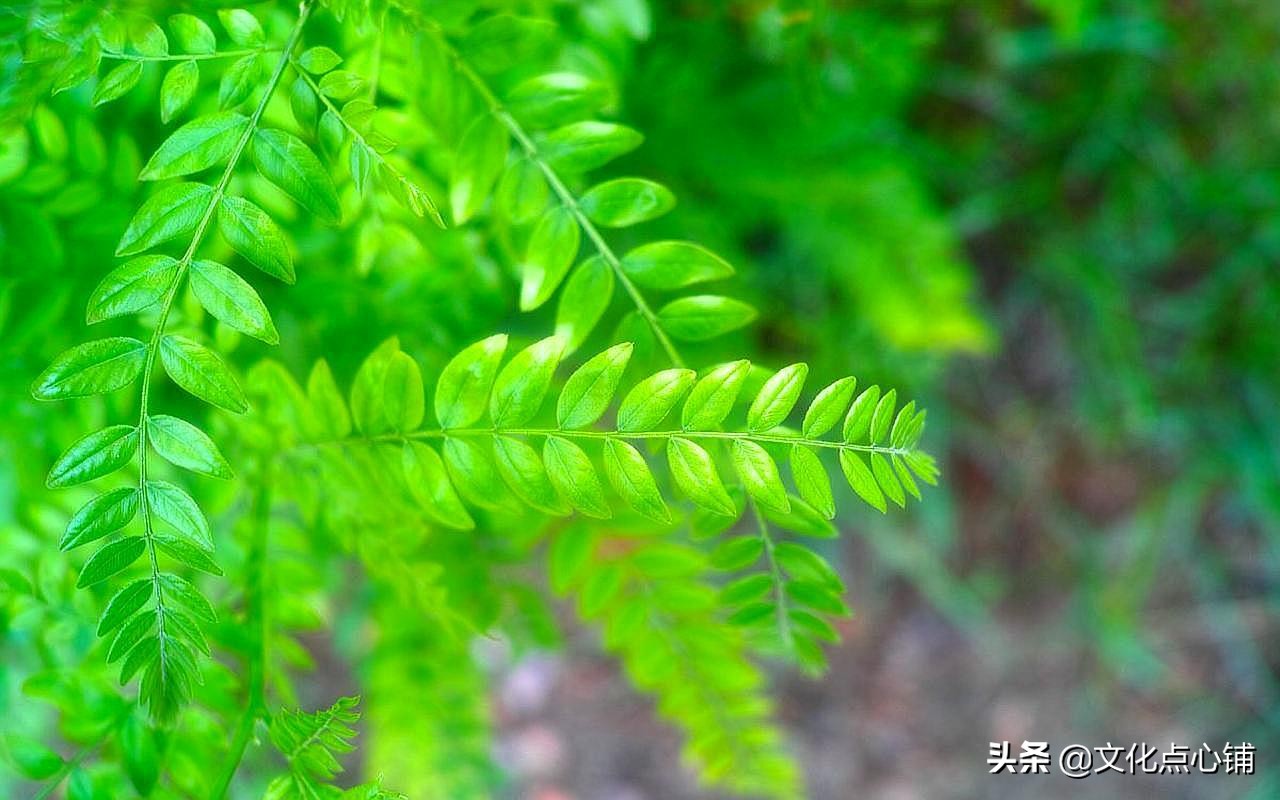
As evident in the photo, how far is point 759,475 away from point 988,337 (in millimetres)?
1017

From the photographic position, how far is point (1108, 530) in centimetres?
189

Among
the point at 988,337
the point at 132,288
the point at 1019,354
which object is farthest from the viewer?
the point at 1019,354

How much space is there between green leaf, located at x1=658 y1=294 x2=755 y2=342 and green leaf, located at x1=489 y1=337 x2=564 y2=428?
111mm

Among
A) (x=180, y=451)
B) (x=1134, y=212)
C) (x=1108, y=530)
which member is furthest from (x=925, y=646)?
(x=180, y=451)

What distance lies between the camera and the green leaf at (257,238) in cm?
59

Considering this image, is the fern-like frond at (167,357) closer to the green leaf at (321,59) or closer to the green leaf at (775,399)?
the green leaf at (321,59)

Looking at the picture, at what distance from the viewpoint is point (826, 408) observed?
609mm

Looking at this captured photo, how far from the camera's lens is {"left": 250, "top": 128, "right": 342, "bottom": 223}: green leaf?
0.60m

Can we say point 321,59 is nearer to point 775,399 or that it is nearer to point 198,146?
point 198,146

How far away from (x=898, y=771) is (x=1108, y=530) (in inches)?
24.9

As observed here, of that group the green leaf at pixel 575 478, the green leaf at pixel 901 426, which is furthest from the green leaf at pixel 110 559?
the green leaf at pixel 901 426

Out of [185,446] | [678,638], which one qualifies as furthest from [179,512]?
[678,638]

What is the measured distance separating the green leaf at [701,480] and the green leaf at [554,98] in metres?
0.30

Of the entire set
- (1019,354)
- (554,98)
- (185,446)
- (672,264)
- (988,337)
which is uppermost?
(1019,354)
